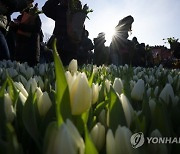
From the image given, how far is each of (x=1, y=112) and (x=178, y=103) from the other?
67 centimetres

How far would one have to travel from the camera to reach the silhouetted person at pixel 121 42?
35.3 feet

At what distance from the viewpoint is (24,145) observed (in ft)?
2.98

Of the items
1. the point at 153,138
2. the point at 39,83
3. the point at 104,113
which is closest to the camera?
the point at 153,138

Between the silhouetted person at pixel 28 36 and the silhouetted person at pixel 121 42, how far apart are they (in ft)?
13.9

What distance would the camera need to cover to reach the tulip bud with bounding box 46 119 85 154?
592mm

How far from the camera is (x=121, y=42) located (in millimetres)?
11070

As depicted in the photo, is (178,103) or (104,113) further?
(178,103)

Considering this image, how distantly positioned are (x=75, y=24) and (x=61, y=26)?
387mm

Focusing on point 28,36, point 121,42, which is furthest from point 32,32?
point 121,42

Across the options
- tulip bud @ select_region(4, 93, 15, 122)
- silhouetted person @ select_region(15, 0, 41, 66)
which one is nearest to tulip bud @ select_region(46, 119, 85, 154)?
tulip bud @ select_region(4, 93, 15, 122)

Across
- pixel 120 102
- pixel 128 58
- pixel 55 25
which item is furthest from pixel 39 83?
pixel 128 58

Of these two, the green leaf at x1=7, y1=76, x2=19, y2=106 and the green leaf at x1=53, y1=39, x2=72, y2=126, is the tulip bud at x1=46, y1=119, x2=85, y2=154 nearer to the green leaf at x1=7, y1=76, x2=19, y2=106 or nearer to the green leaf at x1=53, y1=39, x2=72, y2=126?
the green leaf at x1=53, y1=39, x2=72, y2=126

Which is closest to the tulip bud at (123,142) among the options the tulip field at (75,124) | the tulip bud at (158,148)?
the tulip field at (75,124)

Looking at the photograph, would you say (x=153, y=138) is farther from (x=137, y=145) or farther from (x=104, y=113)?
(x=104, y=113)
